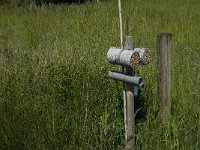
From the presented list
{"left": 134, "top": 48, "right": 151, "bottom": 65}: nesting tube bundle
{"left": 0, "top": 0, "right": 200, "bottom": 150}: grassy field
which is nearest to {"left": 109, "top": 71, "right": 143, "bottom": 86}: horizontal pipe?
{"left": 134, "top": 48, "right": 151, "bottom": 65}: nesting tube bundle

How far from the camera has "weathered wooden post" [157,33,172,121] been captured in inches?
136

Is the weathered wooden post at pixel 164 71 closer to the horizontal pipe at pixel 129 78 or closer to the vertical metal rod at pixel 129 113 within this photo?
the vertical metal rod at pixel 129 113

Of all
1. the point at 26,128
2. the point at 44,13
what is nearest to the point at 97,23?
the point at 44,13

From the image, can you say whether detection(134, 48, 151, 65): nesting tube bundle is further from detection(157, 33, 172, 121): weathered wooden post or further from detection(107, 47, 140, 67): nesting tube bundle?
detection(157, 33, 172, 121): weathered wooden post

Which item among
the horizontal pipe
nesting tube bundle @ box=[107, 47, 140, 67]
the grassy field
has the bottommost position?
the grassy field

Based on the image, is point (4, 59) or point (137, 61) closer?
point (137, 61)

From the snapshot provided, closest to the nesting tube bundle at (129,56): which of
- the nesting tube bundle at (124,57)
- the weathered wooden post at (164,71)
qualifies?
the nesting tube bundle at (124,57)

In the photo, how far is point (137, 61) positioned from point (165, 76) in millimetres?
633

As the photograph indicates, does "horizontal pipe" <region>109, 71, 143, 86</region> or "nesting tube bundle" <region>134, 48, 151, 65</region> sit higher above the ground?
"nesting tube bundle" <region>134, 48, 151, 65</region>

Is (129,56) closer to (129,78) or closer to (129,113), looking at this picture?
(129,78)

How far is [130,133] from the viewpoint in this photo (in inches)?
124

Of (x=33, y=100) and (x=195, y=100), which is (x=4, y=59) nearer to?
(x=33, y=100)

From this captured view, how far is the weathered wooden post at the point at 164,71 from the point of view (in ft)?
11.3

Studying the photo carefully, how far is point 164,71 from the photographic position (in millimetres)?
3496
